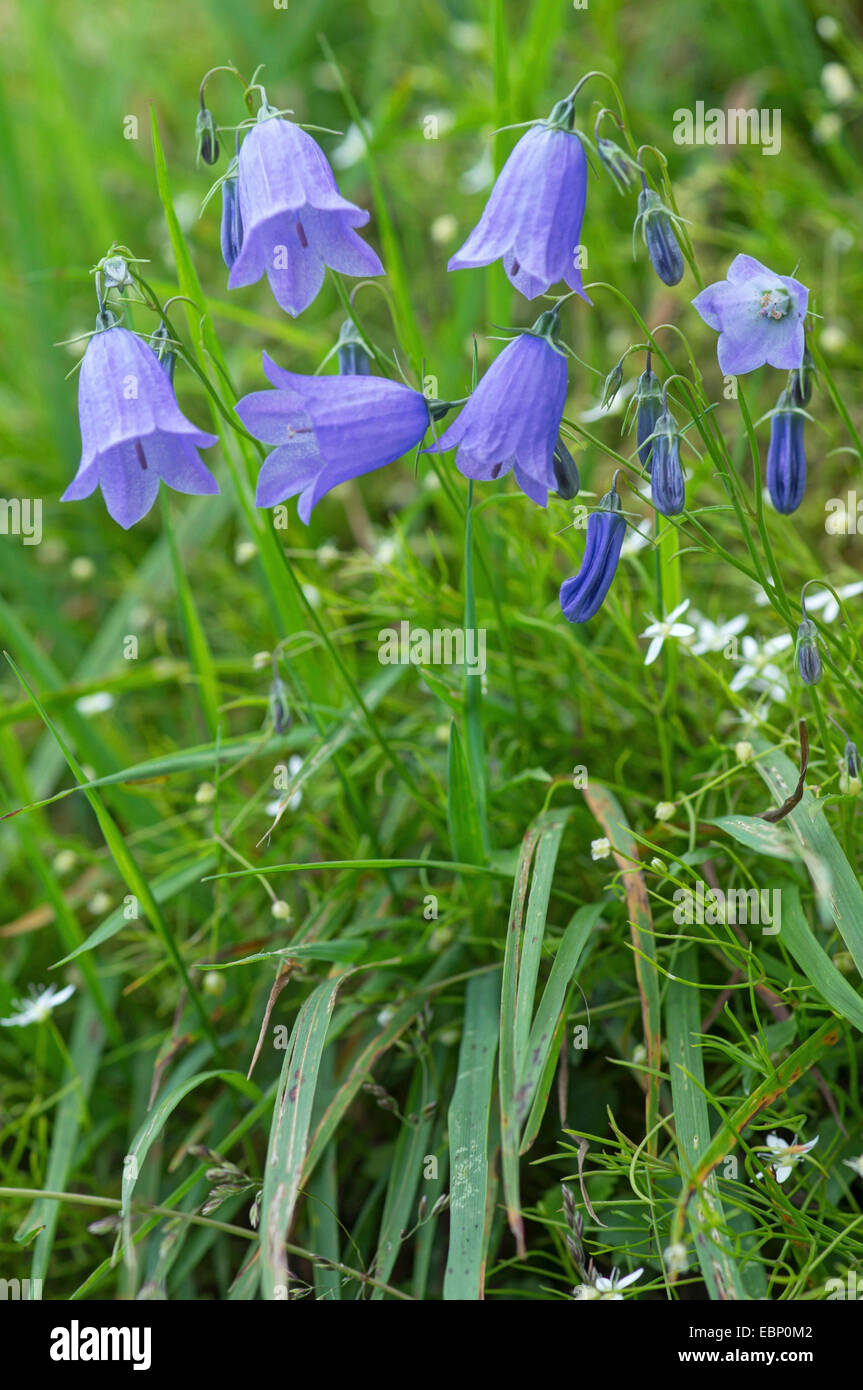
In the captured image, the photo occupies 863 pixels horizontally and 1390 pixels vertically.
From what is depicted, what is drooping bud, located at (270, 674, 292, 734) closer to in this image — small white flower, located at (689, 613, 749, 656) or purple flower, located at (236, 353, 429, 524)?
purple flower, located at (236, 353, 429, 524)

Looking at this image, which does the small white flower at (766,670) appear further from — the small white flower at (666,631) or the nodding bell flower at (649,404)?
the nodding bell flower at (649,404)

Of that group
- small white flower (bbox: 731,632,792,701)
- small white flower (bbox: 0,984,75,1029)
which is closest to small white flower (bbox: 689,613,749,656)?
small white flower (bbox: 731,632,792,701)

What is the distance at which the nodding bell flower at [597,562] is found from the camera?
5.22 ft

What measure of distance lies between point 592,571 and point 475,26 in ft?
10.6

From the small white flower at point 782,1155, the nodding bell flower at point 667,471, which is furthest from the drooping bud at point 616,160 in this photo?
the small white flower at point 782,1155

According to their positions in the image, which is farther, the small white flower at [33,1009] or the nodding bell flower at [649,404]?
the small white flower at [33,1009]

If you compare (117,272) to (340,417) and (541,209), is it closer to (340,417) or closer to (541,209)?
(340,417)

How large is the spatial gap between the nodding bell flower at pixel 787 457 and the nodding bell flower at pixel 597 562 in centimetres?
22

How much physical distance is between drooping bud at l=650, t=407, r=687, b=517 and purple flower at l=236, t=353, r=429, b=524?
33 centimetres

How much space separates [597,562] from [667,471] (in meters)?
0.17

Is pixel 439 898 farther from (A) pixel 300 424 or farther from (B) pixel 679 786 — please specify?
(A) pixel 300 424

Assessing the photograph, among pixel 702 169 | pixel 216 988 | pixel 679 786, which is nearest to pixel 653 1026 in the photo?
pixel 679 786

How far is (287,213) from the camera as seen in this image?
1.58m
